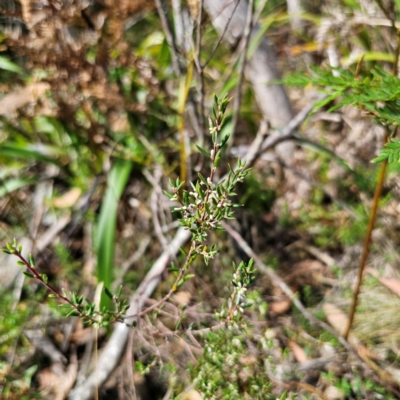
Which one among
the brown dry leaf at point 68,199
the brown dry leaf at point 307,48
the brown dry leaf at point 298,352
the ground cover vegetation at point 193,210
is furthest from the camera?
the brown dry leaf at point 307,48

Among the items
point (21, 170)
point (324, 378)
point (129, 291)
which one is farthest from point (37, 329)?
point (324, 378)

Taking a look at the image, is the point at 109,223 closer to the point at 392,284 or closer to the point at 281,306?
the point at 281,306

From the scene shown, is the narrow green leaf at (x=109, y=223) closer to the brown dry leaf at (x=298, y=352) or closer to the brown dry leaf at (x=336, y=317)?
the brown dry leaf at (x=298, y=352)

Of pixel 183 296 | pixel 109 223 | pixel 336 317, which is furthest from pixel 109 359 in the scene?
pixel 336 317

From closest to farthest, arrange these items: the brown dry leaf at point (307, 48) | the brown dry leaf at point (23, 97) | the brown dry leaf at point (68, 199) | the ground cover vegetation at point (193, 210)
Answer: the ground cover vegetation at point (193, 210)
the brown dry leaf at point (23, 97)
the brown dry leaf at point (68, 199)
the brown dry leaf at point (307, 48)

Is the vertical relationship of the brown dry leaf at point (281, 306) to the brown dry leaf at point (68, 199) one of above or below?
below

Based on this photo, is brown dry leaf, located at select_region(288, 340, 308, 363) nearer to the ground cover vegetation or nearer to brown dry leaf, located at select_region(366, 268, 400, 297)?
the ground cover vegetation

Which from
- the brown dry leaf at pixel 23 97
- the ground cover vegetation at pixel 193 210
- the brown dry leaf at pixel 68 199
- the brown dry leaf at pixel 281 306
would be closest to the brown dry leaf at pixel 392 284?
the ground cover vegetation at pixel 193 210
